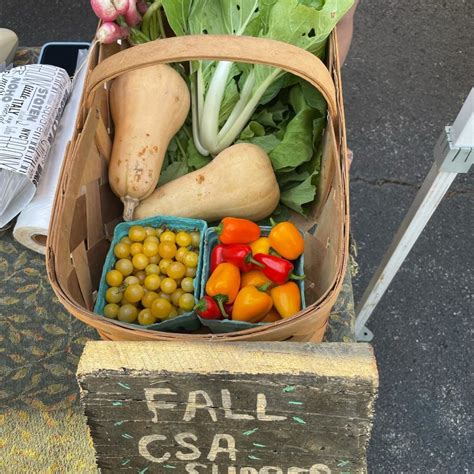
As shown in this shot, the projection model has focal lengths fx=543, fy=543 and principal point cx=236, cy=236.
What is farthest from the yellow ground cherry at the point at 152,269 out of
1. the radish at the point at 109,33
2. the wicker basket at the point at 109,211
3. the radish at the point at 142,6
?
the radish at the point at 142,6

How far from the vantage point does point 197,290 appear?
955 mm

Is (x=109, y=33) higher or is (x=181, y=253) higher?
(x=109, y=33)

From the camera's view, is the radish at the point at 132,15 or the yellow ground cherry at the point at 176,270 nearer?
the yellow ground cherry at the point at 176,270

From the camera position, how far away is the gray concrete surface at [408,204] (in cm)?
155

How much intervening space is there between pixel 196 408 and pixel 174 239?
1.28 feet

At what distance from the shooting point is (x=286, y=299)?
0.91 meters

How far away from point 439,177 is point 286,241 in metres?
0.32

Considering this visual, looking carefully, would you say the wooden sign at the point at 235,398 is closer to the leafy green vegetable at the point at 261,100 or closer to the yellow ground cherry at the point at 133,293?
the yellow ground cherry at the point at 133,293

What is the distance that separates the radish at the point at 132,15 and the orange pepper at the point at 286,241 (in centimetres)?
57

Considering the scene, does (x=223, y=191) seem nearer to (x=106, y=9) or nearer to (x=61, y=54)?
(x=106, y=9)

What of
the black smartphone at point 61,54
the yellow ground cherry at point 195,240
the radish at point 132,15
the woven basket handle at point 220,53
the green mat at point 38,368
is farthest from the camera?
the black smartphone at point 61,54

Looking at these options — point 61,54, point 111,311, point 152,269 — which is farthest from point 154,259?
point 61,54

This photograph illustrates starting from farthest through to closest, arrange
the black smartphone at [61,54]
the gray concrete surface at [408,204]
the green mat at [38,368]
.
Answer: the gray concrete surface at [408,204], the black smartphone at [61,54], the green mat at [38,368]

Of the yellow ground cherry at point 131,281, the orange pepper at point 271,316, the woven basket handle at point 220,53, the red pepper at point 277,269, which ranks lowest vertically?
the yellow ground cherry at point 131,281
